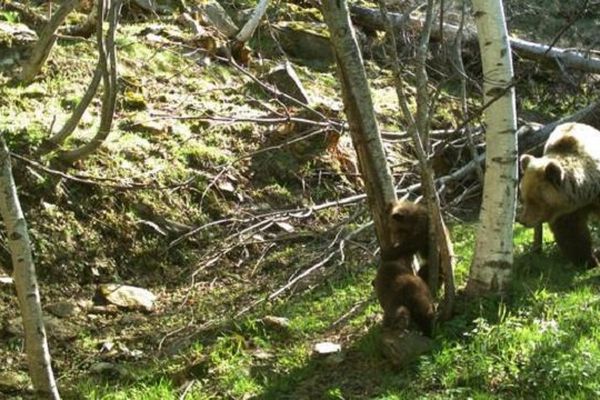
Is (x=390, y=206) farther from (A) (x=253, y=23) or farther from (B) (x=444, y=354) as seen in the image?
(A) (x=253, y=23)

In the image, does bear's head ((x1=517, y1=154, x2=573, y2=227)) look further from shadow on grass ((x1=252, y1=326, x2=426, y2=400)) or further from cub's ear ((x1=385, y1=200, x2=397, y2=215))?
shadow on grass ((x1=252, y1=326, x2=426, y2=400))

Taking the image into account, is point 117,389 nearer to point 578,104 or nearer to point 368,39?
point 368,39

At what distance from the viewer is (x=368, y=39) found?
1284cm

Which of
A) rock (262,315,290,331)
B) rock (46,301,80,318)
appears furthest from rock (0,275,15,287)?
rock (262,315,290,331)

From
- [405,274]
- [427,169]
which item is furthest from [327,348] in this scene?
[427,169]

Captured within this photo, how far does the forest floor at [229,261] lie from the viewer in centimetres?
536

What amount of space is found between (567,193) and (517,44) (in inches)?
191

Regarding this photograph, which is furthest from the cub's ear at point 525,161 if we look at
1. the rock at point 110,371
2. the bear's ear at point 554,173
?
the rock at point 110,371

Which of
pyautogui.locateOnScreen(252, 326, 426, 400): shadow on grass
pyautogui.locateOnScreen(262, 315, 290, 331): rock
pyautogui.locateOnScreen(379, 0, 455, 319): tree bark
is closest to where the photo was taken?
pyautogui.locateOnScreen(252, 326, 426, 400): shadow on grass

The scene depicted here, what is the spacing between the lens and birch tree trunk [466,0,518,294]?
18.5ft

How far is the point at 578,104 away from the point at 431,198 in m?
8.07

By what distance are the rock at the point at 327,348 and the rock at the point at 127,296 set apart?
199cm

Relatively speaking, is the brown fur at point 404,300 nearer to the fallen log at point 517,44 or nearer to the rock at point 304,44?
the fallen log at point 517,44

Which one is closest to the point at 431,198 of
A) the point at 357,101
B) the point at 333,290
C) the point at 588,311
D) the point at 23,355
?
the point at 357,101
